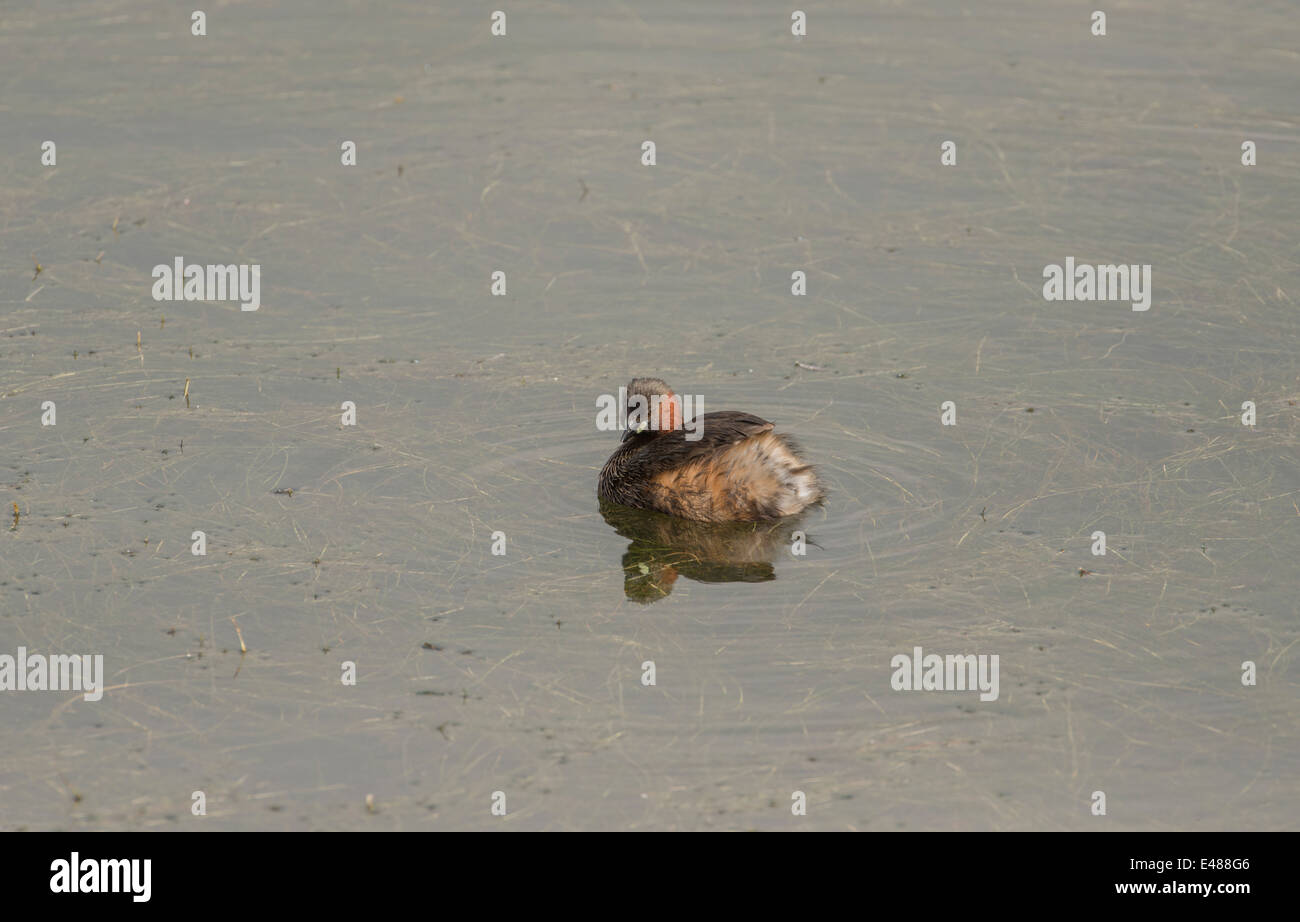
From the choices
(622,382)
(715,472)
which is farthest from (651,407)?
(622,382)

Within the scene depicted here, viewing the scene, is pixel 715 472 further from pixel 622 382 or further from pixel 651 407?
pixel 622 382

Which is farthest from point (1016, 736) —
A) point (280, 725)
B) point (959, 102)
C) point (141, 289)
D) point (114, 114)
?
point (114, 114)

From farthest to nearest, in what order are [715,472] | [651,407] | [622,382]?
[622,382] < [651,407] < [715,472]

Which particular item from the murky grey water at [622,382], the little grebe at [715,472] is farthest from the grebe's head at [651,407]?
the murky grey water at [622,382]

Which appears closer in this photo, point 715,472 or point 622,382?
point 715,472

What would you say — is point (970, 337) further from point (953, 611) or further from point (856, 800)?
point (856, 800)

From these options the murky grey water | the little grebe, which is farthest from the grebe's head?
the murky grey water

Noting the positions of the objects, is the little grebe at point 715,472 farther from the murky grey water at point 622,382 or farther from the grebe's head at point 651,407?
the murky grey water at point 622,382
